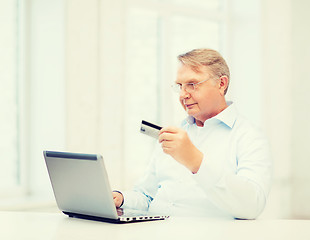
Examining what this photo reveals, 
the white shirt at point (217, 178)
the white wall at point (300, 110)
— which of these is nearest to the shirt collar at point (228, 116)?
the white shirt at point (217, 178)

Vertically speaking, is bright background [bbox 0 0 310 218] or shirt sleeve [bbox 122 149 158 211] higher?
bright background [bbox 0 0 310 218]

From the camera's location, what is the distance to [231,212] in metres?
1.76

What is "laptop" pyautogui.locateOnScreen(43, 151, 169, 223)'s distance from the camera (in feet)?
4.84

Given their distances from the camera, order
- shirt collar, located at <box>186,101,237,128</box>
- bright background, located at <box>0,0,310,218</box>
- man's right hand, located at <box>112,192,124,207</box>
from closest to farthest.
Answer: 1. man's right hand, located at <box>112,192,124,207</box>
2. shirt collar, located at <box>186,101,237,128</box>
3. bright background, located at <box>0,0,310,218</box>

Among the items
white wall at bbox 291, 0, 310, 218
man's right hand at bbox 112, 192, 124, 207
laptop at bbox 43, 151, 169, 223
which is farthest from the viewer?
white wall at bbox 291, 0, 310, 218

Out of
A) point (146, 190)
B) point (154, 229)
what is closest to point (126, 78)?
point (146, 190)

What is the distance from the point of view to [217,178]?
5.55 feet

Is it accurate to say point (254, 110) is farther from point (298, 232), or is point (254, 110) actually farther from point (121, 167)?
point (298, 232)

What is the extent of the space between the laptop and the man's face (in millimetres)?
637

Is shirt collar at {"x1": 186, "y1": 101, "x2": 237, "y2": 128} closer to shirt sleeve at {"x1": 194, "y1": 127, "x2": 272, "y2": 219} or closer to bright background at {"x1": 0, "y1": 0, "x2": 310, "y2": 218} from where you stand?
shirt sleeve at {"x1": 194, "y1": 127, "x2": 272, "y2": 219}

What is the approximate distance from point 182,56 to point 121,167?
151 cm

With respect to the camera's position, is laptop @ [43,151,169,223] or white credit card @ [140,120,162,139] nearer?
laptop @ [43,151,169,223]

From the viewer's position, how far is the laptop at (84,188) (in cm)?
148

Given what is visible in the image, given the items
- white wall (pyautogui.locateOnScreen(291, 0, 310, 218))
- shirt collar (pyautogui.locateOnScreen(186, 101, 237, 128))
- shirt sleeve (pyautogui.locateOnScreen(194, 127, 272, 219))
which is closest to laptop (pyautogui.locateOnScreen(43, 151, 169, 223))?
shirt sleeve (pyautogui.locateOnScreen(194, 127, 272, 219))
